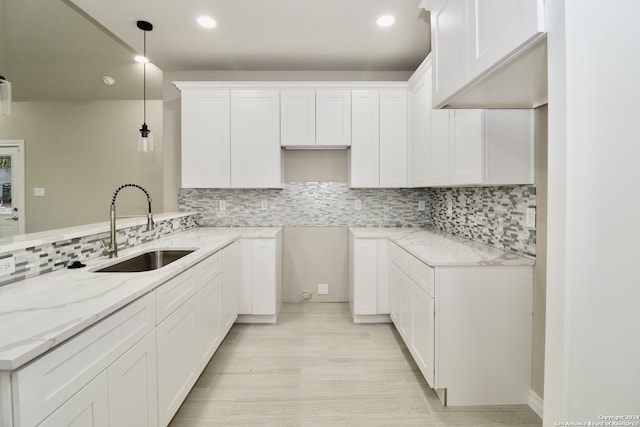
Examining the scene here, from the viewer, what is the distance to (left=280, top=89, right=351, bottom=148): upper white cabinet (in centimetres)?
330

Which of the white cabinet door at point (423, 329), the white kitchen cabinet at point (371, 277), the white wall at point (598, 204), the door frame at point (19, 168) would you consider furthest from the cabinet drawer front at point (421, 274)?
the door frame at point (19, 168)

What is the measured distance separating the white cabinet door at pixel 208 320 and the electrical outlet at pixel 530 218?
212 centimetres

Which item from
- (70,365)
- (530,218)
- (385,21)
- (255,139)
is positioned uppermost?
(385,21)

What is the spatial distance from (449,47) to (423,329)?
1.67 m

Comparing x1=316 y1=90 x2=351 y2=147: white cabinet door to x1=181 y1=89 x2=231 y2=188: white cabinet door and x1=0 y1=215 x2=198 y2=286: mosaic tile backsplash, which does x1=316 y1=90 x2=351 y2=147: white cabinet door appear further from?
x1=0 y1=215 x2=198 y2=286: mosaic tile backsplash

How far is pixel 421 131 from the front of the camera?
3035 mm

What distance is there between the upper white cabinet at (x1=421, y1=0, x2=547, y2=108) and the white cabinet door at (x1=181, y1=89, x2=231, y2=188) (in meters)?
2.20

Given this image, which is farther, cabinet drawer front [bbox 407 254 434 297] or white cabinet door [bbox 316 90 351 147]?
Answer: white cabinet door [bbox 316 90 351 147]

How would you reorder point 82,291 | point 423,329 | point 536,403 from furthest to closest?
point 423,329 → point 536,403 → point 82,291

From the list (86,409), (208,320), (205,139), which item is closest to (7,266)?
(86,409)

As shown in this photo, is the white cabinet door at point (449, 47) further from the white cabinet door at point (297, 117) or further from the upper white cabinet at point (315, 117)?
the white cabinet door at point (297, 117)

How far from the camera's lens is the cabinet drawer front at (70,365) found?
0.81m

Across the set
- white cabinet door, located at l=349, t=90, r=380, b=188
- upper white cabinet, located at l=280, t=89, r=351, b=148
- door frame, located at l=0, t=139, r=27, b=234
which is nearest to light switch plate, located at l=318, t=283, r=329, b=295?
white cabinet door, located at l=349, t=90, r=380, b=188

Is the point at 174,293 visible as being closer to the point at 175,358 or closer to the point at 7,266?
the point at 175,358
